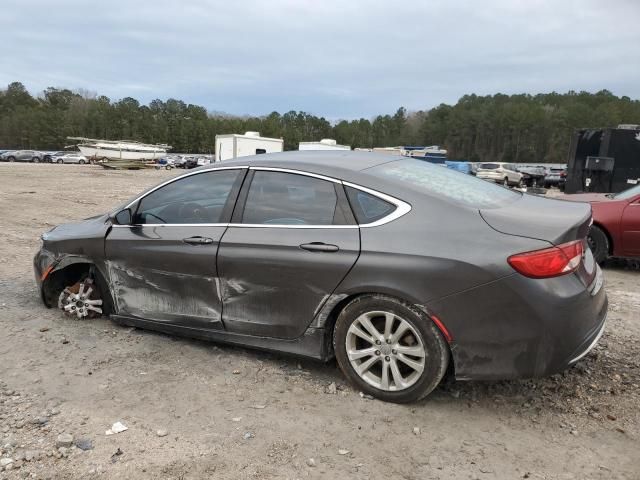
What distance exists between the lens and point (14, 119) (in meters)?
105

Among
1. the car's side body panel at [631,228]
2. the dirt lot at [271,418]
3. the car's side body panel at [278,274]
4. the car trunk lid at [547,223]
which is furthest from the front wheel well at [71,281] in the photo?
the car's side body panel at [631,228]

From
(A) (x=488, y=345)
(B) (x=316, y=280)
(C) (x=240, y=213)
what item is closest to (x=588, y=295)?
(A) (x=488, y=345)

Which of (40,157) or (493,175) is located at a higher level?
(493,175)

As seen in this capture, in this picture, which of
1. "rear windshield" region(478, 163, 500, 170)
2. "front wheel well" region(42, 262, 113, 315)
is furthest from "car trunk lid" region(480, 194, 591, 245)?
"rear windshield" region(478, 163, 500, 170)

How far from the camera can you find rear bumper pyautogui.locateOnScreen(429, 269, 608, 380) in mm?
2822

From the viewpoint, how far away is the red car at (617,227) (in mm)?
6977

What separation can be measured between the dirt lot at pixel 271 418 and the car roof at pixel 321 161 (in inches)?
57.2

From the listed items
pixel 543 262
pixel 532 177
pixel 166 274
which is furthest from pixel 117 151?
pixel 543 262

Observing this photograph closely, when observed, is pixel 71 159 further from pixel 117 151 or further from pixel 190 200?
pixel 190 200

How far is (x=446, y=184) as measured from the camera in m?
3.60

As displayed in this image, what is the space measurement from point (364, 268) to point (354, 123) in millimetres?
140419

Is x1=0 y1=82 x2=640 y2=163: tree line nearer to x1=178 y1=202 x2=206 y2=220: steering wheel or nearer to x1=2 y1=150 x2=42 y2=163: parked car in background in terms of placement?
x1=2 y1=150 x2=42 y2=163: parked car in background

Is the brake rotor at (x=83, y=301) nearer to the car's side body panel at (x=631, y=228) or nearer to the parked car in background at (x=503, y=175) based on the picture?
the car's side body panel at (x=631, y=228)

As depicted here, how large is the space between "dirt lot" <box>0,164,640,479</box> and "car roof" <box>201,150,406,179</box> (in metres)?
1.45
